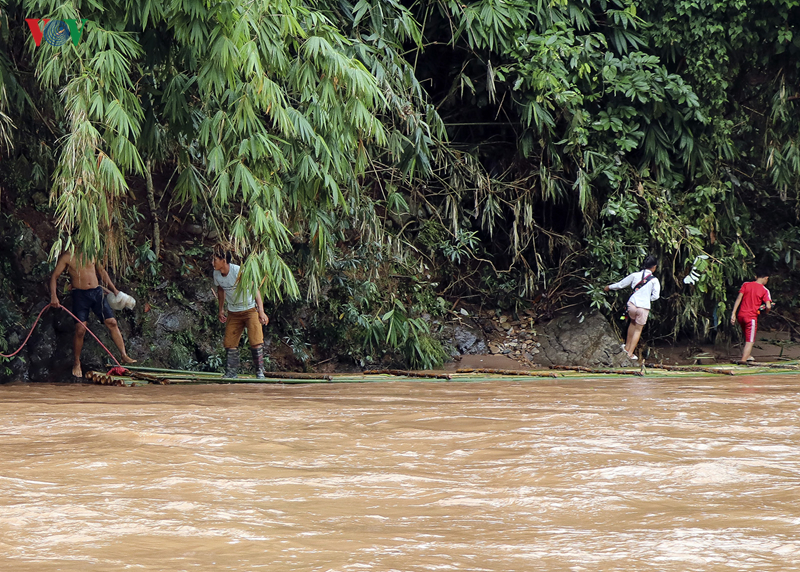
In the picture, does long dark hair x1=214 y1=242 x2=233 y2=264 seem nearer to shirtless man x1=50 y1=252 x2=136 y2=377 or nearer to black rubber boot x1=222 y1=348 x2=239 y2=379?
black rubber boot x1=222 y1=348 x2=239 y2=379

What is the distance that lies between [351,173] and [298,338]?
11.4ft

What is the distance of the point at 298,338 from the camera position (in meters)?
11.0

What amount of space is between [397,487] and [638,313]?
782 cm

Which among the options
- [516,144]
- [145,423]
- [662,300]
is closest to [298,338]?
[516,144]

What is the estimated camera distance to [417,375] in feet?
29.9

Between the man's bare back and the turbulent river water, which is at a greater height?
the man's bare back

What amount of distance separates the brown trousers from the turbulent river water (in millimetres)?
2774

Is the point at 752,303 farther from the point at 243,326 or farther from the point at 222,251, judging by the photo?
the point at 222,251

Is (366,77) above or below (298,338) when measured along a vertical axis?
above

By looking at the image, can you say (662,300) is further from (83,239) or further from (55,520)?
(55,520)

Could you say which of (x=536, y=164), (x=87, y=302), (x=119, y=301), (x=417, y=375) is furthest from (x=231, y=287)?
(x=536, y=164)

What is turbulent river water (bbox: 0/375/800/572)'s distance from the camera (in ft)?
8.87

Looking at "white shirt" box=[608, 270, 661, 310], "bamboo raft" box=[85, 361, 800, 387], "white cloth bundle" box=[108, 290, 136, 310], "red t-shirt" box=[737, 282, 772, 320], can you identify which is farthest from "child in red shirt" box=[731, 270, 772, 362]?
"white cloth bundle" box=[108, 290, 136, 310]

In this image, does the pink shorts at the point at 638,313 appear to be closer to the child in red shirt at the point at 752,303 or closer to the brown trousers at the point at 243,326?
the child in red shirt at the point at 752,303
